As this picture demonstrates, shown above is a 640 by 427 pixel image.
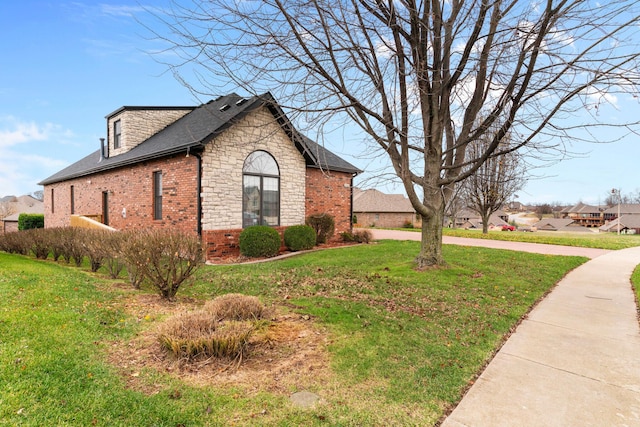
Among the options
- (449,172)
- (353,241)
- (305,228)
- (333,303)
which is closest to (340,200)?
(353,241)

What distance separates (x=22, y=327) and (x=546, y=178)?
813 centimetres

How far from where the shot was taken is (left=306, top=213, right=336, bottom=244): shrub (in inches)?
547

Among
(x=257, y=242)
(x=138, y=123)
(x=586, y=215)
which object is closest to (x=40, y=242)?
(x=257, y=242)

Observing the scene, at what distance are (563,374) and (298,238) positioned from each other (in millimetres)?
9483

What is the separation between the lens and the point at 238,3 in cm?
460

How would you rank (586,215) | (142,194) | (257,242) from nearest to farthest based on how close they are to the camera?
1. (257,242)
2. (142,194)
3. (586,215)

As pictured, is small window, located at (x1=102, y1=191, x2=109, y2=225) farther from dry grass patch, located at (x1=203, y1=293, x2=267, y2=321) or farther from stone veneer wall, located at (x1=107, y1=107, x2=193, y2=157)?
dry grass patch, located at (x1=203, y1=293, x2=267, y2=321)

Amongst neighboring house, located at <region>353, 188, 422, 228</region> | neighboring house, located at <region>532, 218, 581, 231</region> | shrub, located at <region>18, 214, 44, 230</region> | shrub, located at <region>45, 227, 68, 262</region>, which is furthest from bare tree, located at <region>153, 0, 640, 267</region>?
neighboring house, located at <region>532, 218, 581, 231</region>

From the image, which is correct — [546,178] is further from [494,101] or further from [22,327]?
[22,327]

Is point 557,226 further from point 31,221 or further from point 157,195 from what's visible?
point 31,221

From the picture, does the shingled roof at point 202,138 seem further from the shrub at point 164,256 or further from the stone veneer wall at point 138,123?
the shrub at point 164,256

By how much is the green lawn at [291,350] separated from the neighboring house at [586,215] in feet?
382

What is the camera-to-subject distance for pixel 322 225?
14070mm

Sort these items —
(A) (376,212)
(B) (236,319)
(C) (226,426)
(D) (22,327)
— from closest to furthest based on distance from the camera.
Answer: (C) (226,426) < (D) (22,327) < (B) (236,319) < (A) (376,212)
